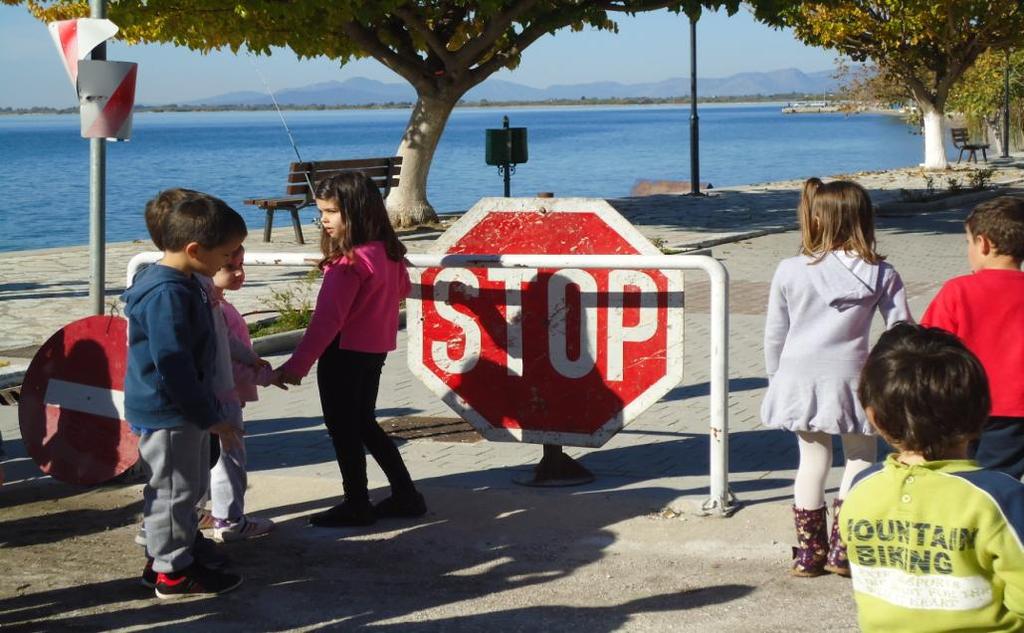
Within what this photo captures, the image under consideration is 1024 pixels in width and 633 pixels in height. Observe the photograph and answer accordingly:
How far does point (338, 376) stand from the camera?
5875 millimetres

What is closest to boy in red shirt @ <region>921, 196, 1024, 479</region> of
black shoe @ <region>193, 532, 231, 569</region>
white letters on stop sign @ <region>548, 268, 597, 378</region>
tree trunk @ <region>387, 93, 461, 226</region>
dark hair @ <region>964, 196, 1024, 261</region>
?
dark hair @ <region>964, 196, 1024, 261</region>

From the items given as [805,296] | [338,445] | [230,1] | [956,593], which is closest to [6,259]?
[230,1]

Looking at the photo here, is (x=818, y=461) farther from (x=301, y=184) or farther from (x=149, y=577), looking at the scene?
(x=301, y=184)

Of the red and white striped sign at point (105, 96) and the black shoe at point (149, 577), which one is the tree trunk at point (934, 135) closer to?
the red and white striped sign at point (105, 96)

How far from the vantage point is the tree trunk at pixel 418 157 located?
20.8 meters

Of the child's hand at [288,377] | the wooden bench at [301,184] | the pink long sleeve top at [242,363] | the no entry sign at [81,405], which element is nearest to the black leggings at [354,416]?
the child's hand at [288,377]

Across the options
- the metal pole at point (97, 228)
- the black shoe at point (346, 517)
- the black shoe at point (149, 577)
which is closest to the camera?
the black shoe at point (149, 577)

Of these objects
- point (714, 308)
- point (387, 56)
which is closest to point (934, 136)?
point (387, 56)

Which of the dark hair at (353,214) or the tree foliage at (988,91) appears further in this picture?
the tree foliage at (988,91)

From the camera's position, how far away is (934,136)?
33.2m

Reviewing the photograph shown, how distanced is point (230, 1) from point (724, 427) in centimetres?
1501

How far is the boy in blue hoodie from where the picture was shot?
4.89 meters

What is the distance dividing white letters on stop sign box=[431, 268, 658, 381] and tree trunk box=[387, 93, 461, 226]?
14417mm

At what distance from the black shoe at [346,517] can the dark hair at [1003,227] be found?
275cm
